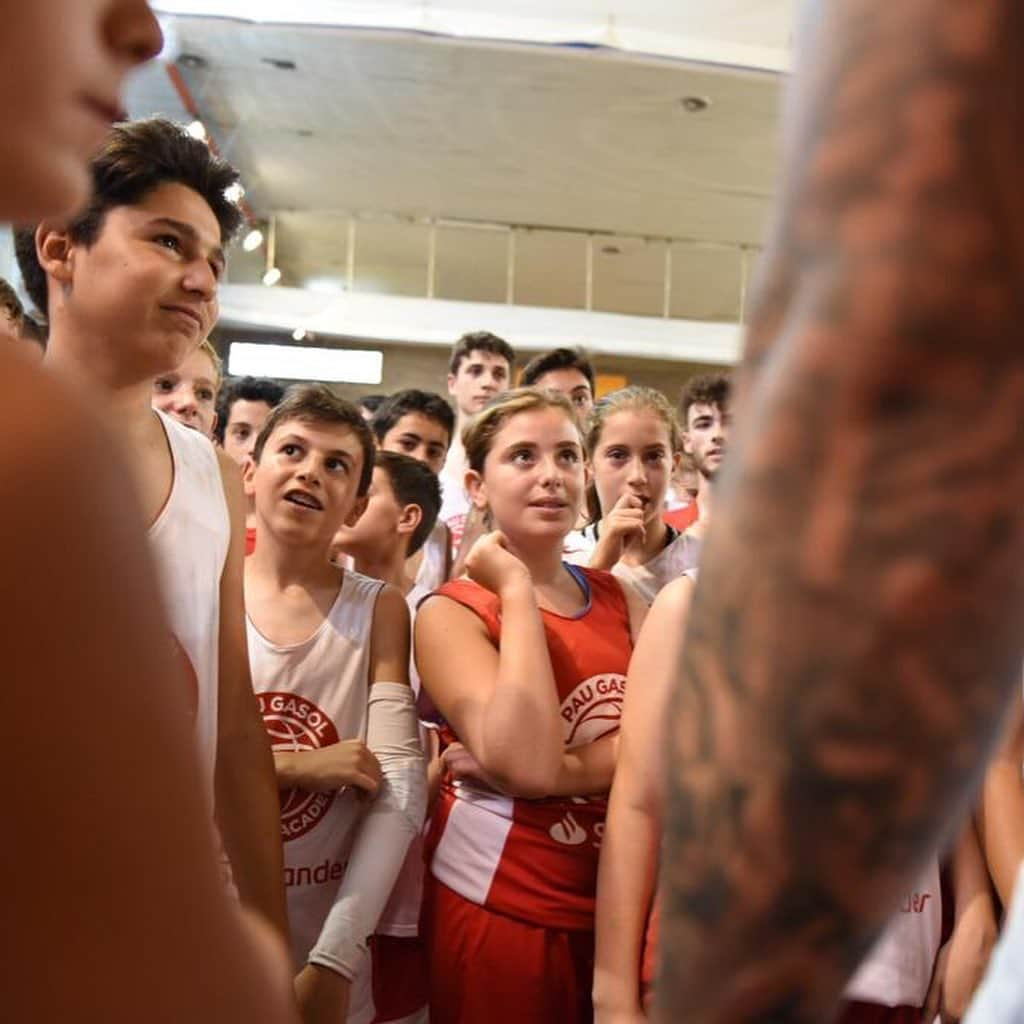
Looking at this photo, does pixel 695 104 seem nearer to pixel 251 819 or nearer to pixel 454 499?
pixel 454 499

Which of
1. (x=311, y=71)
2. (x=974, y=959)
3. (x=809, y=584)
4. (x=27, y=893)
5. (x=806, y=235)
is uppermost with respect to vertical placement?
(x=311, y=71)

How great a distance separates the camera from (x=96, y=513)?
357mm

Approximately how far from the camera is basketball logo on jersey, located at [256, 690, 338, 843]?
1.83m

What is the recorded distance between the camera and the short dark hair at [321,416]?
2.34m

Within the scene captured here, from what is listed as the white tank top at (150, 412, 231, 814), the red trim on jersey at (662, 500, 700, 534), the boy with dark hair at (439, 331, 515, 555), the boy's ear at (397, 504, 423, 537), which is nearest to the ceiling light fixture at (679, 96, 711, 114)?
the boy with dark hair at (439, 331, 515, 555)

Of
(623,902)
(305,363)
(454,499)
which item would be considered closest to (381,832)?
(623,902)

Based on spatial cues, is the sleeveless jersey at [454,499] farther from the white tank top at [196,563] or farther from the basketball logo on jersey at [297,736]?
the white tank top at [196,563]

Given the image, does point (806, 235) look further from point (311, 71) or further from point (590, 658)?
point (311, 71)

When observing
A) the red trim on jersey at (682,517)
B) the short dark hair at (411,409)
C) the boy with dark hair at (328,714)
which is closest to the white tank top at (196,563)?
the boy with dark hair at (328,714)

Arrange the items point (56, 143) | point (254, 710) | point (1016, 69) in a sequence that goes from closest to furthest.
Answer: point (1016, 69), point (56, 143), point (254, 710)

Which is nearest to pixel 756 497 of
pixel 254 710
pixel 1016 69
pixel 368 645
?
pixel 1016 69

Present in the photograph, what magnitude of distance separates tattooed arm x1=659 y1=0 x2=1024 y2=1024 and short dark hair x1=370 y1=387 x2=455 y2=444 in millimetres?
3474

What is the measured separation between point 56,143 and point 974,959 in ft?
5.41

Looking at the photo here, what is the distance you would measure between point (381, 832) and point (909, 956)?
94 cm
